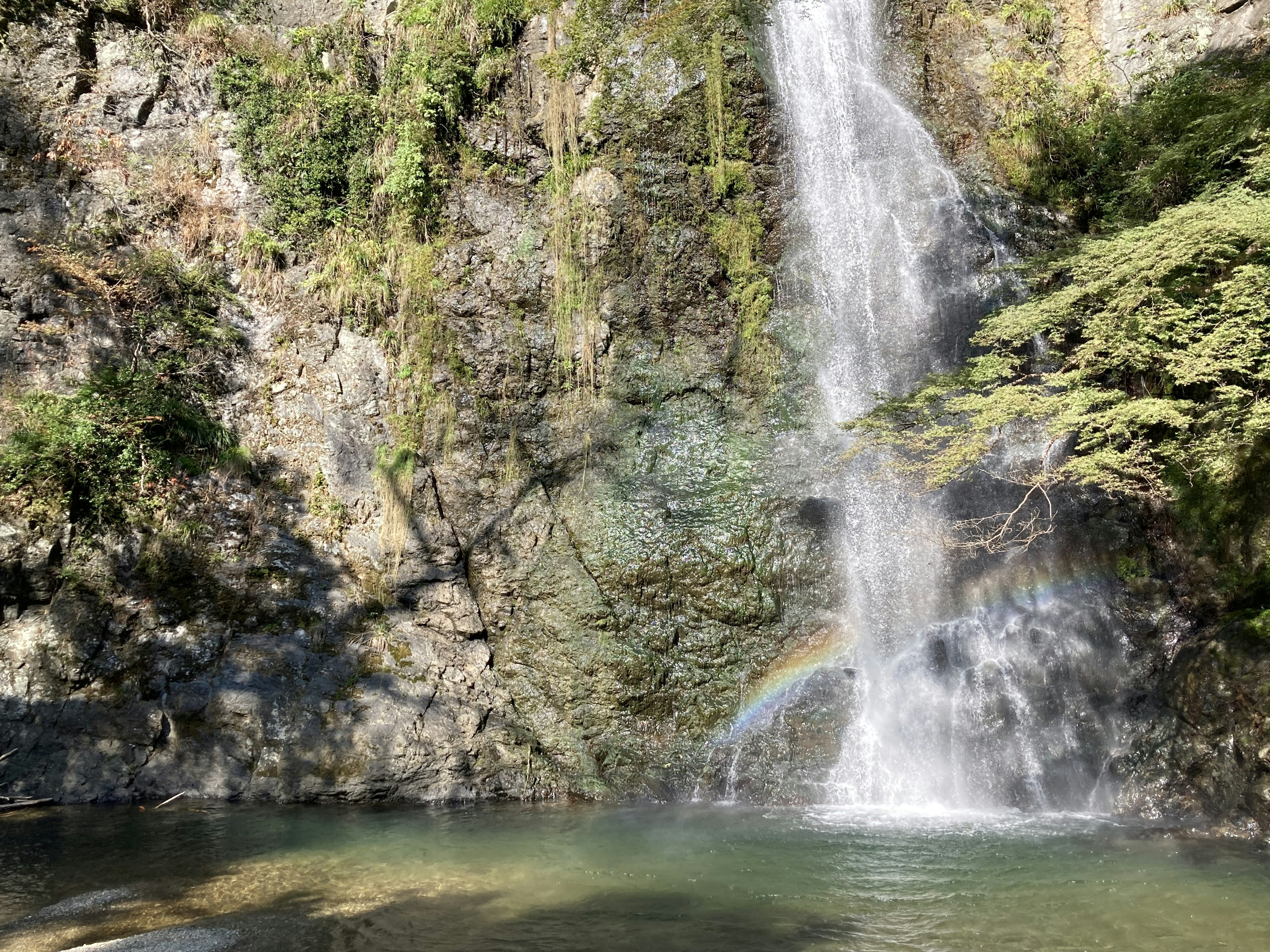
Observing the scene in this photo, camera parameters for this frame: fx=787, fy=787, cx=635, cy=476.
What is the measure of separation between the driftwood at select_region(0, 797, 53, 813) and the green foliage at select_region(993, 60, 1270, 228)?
13.1 meters

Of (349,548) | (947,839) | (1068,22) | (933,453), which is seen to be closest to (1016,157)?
(1068,22)

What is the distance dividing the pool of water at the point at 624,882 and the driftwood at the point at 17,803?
0.26 metres

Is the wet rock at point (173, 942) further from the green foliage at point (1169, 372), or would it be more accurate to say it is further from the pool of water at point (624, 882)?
the green foliage at point (1169, 372)

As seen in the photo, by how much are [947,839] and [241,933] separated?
529 centimetres

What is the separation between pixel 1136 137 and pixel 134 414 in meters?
13.4

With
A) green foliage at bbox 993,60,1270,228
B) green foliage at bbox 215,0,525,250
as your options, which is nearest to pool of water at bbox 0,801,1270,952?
green foliage at bbox 993,60,1270,228

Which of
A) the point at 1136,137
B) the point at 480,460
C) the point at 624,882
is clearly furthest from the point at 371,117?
the point at 624,882

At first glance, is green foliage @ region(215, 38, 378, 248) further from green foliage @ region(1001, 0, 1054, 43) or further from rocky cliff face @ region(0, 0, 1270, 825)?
green foliage @ region(1001, 0, 1054, 43)

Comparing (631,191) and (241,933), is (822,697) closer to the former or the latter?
(241,933)

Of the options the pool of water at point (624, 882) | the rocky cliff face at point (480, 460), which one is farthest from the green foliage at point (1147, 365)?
the pool of water at point (624, 882)

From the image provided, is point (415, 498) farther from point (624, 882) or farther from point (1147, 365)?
point (1147, 365)

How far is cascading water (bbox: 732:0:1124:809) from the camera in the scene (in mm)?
7922

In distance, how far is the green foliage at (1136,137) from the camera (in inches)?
334

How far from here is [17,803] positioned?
7516 mm
